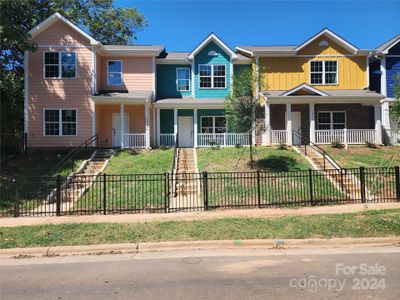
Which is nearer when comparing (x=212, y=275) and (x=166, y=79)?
(x=212, y=275)

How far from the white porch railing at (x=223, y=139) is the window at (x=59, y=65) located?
357 inches

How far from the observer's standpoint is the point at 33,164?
61.9 ft

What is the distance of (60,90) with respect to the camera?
2202 centimetres

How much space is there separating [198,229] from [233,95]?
970 centimetres

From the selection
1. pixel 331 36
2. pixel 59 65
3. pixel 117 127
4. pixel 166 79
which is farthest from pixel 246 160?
pixel 59 65

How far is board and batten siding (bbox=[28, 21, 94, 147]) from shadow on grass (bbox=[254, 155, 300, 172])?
10.9m

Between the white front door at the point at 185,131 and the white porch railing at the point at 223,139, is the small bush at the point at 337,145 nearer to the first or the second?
the white porch railing at the point at 223,139

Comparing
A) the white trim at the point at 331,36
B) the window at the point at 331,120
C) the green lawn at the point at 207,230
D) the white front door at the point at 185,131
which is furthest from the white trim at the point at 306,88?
the green lawn at the point at 207,230

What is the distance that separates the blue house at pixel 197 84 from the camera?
79.2 ft

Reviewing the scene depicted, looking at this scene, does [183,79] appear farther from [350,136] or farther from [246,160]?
[350,136]

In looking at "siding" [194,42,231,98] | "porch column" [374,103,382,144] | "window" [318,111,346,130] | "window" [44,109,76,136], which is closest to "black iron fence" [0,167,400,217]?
"porch column" [374,103,382,144]

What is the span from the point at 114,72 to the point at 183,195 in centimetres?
1304

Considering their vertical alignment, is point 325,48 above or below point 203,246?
above

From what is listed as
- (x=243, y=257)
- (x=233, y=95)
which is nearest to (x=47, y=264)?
(x=243, y=257)
